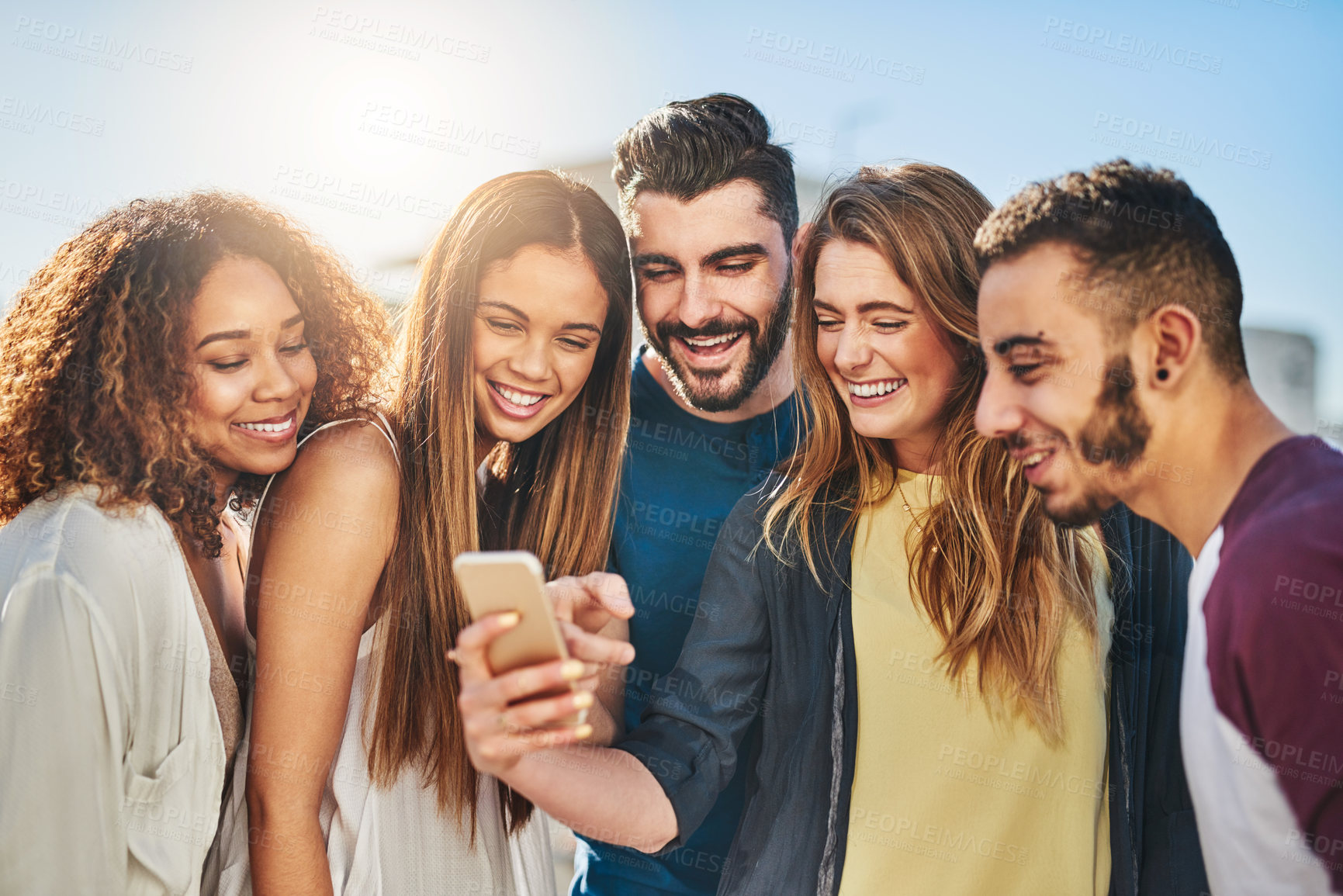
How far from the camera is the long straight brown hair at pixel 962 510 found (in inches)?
97.0

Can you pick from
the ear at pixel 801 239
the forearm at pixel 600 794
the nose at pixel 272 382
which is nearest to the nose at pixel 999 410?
the ear at pixel 801 239

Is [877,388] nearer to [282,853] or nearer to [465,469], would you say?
[465,469]

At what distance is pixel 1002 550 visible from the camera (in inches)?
101

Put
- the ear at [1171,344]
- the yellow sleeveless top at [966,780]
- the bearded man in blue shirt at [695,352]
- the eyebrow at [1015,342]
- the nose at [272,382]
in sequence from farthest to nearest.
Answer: the bearded man in blue shirt at [695,352], the nose at [272,382], the yellow sleeveless top at [966,780], the eyebrow at [1015,342], the ear at [1171,344]

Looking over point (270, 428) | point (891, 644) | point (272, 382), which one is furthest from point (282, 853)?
point (891, 644)

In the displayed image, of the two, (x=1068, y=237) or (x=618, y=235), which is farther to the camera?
(x=618, y=235)

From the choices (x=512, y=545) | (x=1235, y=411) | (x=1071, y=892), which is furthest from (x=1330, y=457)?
(x=512, y=545)

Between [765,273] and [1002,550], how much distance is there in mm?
1481

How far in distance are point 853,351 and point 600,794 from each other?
1.37 metres

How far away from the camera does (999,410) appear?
2.18 meters

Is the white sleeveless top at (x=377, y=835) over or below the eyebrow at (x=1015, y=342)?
below

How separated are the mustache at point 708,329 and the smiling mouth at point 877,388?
0.93 meters

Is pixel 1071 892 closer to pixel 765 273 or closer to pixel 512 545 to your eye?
pixel 512 545

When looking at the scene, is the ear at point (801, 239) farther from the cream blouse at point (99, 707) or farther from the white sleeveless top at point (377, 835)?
the cream blouse at point (99, 707)
